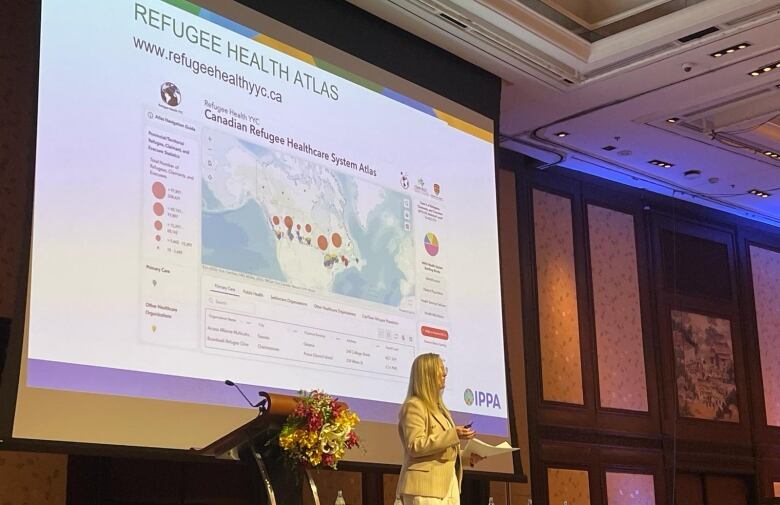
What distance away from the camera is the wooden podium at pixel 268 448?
2.98 meters

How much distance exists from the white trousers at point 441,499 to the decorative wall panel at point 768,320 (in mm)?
6954

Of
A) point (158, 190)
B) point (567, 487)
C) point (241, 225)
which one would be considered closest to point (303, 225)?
point (241, 225)

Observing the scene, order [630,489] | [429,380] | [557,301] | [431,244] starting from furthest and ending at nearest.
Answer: [630,489]
[557,301]
[431,244]
[429,380]

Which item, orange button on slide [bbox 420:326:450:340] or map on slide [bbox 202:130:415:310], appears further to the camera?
orange button on slide [bbox 420:326:450:340]

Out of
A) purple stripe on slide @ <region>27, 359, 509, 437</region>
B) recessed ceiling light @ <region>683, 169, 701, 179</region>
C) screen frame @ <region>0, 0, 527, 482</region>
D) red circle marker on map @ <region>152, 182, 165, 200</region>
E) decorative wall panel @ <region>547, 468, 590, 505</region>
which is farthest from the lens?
recessed ceiling light @ <region>683, 169, 701, 179</region>

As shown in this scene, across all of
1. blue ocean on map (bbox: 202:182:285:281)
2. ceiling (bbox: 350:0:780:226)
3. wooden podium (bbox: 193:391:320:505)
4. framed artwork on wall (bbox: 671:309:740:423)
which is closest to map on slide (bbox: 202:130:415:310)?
blue ocean on map (bbox: 202:182:285:281)

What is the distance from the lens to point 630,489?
8.66 meters

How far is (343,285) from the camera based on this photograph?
552cm

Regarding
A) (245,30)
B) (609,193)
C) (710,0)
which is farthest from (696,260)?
(245,30)

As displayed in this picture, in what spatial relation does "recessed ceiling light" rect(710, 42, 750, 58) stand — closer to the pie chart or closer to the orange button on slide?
the pie chart

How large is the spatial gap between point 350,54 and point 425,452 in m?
2.91

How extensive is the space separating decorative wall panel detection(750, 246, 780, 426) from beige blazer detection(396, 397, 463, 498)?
7036 millimetres

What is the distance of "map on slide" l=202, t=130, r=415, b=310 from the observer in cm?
501

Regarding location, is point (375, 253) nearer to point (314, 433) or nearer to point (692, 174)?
point (314, 433)
